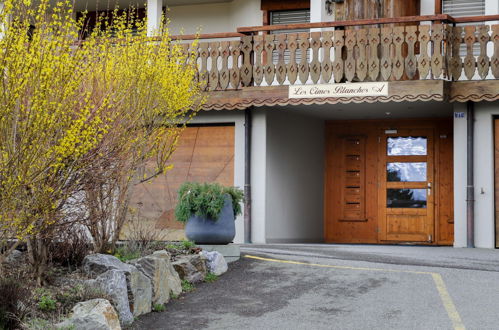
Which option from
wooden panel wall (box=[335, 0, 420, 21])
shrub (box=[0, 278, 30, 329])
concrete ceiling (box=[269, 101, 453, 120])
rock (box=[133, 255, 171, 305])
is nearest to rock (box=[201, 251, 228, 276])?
rock (box=[133, 255, 171, 305])

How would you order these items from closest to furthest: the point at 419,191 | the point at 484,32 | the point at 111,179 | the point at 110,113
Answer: the point at 110,113 < the point at 111,179 < the point at 484,32 < the point at 419,191

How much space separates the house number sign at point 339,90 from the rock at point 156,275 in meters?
7.90

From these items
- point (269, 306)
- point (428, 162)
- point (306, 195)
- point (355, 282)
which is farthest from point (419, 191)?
point (269, 306)

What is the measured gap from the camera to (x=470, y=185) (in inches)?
721

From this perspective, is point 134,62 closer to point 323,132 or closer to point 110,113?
point 110,113

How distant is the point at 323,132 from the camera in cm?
2283

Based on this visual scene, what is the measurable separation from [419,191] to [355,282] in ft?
32.3

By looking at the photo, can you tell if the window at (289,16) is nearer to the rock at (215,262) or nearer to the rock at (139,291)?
the rock at (215,262)

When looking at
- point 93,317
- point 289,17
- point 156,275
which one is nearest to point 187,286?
point 156,275

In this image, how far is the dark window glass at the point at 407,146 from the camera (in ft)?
72.4

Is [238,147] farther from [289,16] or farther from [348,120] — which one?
[289,16]

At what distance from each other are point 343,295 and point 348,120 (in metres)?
11.4

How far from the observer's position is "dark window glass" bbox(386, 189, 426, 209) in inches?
861

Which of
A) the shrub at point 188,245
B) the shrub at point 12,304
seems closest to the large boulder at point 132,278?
the shrub at point 12,304
